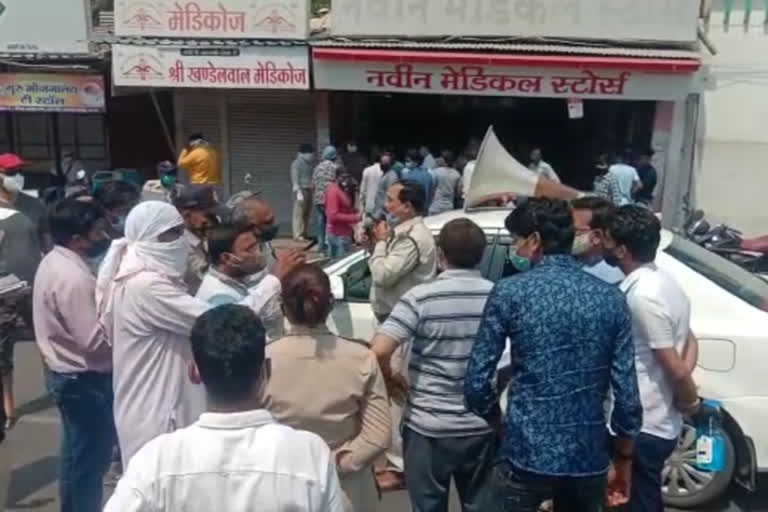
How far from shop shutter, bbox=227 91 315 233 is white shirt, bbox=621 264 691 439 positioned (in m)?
12.0

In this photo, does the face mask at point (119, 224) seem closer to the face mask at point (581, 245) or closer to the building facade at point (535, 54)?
the face mask at point (581, 245)

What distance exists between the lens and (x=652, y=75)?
13.3 metres

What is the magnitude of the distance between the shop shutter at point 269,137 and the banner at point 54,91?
6.78 feet

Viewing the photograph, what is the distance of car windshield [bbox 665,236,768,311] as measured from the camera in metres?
5.50

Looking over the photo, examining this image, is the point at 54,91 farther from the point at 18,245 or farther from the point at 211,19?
the point at 18,245

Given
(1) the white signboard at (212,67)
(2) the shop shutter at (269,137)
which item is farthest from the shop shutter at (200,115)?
(1) the white signboard at (212,67)

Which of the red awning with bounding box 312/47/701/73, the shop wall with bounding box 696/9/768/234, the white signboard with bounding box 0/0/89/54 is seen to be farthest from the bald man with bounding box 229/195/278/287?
the shop wall with bounding box 696/9/768/234

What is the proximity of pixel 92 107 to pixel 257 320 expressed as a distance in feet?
42.9

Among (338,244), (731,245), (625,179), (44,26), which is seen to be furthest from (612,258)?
(44,26)

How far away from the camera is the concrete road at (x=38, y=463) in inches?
213

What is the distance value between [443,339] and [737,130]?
1226 centimetres

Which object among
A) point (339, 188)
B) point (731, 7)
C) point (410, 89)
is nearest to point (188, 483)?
point (339, 188)

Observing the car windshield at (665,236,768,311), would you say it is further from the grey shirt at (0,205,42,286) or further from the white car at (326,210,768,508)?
the grey shirt at (0,205,42,286)

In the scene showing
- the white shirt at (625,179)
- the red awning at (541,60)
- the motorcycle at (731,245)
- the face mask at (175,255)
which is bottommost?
the motorcycle at (731,245)
